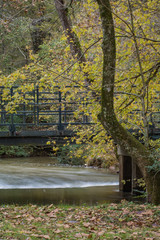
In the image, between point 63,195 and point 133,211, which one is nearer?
point 133,211

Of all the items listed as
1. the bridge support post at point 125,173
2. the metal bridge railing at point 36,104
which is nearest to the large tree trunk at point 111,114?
the metal bridge railing at point 36,104

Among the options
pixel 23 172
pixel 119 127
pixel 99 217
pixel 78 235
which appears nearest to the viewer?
pixel 78 235

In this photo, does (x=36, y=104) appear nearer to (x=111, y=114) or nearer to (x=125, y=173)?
(x=125, y=173)

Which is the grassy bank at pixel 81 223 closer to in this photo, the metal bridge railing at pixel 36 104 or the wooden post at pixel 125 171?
the metal bridge railing at pixel 36 104

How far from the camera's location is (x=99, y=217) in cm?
823

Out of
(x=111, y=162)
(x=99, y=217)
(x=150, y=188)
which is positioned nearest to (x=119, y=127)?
(x=150, y=188)

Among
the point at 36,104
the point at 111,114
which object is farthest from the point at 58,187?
the point at 111,114

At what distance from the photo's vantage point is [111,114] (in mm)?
9344

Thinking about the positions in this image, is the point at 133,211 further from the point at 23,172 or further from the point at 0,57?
the point at 0,57

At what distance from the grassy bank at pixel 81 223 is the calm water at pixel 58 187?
324cm

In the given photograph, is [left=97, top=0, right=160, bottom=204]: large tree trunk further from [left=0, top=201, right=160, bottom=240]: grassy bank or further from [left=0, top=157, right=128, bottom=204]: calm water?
[left=0, top=157, right=128, bottom=204]: calm water

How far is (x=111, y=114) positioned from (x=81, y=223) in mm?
3000

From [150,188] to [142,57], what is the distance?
4062 millimetres

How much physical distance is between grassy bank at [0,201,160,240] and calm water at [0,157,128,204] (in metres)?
3.24
